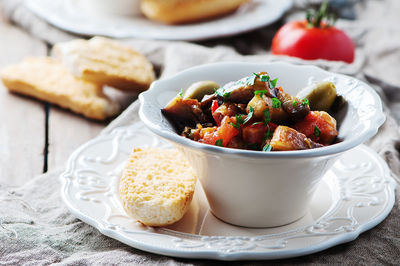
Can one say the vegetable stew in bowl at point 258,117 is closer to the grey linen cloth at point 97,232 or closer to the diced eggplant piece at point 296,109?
the diced eggplant piece at point 296,109

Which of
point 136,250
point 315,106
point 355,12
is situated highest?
point 315,106

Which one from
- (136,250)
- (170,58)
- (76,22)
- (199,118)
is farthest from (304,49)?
(136,250)

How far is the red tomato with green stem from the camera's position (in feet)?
11.2

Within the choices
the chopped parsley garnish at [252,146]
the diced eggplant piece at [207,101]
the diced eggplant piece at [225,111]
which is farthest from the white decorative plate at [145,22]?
the chopped parsley garnish at [252,146]

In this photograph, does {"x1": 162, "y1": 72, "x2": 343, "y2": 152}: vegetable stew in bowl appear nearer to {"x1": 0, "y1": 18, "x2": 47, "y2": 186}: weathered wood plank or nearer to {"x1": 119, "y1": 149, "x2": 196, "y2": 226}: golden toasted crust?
{"x1": 119, "y1": 149, "x2": 196, "y2": 226}: golden toasted crust

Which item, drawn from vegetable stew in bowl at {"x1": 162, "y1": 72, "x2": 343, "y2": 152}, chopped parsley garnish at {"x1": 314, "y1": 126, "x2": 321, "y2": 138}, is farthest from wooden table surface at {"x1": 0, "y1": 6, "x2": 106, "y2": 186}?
chopped parsley garnish at {"x1": 314, "y1": 126, "x2": 321, "y2": 138}

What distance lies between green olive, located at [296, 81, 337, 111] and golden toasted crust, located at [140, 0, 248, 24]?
1905 mm

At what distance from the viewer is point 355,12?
169 inches

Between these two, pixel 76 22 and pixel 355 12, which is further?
pixel 355 12

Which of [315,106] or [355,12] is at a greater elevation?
[315,106]

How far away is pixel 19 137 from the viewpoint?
271 cm

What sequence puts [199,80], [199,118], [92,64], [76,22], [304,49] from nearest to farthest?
[199,118]
[199,80]
[92,64]
[304,49]
[76,22]

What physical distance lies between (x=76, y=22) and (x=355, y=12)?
6.84 ft

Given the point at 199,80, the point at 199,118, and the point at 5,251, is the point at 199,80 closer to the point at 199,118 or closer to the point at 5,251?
the point at 199,118
